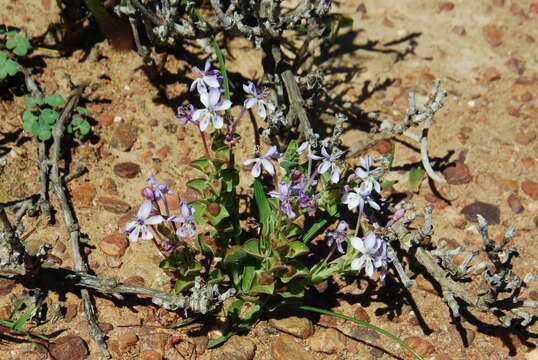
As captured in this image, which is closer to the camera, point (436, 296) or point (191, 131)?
point (436, 296)

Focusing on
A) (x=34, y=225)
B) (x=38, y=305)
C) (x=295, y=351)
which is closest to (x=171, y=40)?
(x=34, y=225)

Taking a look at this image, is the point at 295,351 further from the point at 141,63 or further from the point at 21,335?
the point at 141,63

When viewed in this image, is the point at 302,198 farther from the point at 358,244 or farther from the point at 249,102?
the point at 249,102

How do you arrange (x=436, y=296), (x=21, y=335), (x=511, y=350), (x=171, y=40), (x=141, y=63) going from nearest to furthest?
1. (x=21, y=335)
2. (x=511, y=350)
3. (x=436, y=296)
4. (x=171, y=40)
5. (x=141, y=63)

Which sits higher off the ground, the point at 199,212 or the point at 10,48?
the point at 10,48

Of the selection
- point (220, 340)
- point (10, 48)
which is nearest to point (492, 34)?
point (220, 340)
